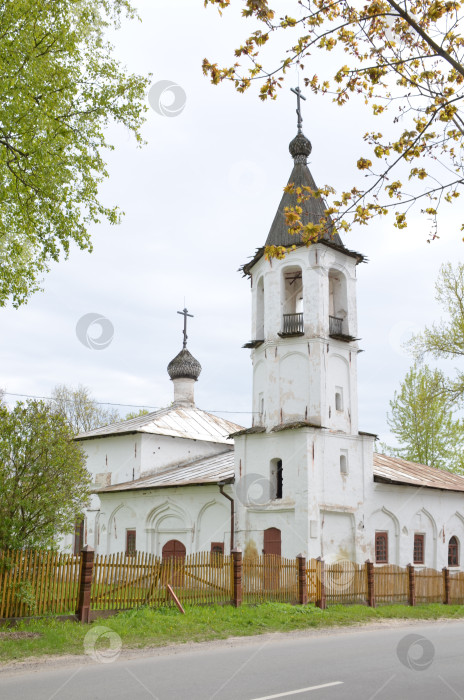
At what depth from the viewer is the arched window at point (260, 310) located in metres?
25.4

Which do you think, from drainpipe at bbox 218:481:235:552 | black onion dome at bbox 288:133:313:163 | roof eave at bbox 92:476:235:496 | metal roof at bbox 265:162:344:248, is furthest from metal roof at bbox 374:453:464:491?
black onion dome at bbox 288:133:313:163

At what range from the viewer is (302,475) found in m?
21.9

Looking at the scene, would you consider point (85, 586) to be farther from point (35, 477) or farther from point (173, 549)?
point (173, 549)

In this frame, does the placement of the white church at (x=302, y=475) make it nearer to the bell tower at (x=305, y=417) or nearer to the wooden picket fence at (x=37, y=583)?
the bell tower at (x=305, y=417)

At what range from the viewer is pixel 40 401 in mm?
13133

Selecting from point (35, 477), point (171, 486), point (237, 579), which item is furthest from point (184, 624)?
point (171, 486)

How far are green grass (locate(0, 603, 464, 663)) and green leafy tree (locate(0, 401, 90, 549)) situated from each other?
1670mm

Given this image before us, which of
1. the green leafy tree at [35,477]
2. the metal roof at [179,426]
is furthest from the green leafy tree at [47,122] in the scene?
the metal roof at [179,426]

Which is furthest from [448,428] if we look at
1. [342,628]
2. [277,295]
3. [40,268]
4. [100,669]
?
[100,669]

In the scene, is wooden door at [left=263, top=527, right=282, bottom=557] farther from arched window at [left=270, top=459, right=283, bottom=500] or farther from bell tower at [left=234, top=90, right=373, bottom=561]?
arched window at [left=270, top=459, right=283, bottom=500]

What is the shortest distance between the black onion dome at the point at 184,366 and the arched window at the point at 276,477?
15163 mm

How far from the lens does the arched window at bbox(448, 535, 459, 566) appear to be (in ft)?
90.1

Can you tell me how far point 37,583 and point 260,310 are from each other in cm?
1573

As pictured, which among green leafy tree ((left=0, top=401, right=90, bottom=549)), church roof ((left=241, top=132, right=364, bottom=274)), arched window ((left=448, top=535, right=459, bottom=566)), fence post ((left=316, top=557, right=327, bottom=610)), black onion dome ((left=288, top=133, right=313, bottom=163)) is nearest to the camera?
green leafy tree ((left=0, top=401, right=90, bottom=549))
